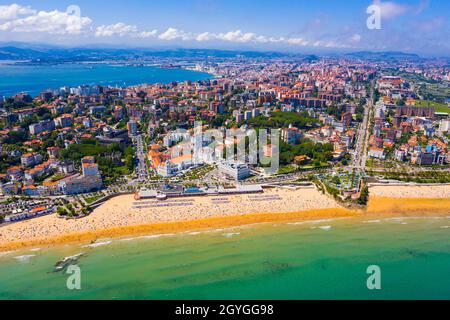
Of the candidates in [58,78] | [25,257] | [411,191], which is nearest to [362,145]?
[411,191]

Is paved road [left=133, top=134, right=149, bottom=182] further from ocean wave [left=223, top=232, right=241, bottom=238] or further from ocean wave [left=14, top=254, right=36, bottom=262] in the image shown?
ocean wave [left=14, top=254, right=36, bottom=262]

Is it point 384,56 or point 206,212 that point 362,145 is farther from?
point 384,56

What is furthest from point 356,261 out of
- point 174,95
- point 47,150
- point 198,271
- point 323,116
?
point 174,95

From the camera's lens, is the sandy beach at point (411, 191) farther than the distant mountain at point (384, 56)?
No

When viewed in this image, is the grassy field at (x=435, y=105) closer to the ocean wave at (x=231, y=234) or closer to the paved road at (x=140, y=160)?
the paved road at (x=140, y=160)

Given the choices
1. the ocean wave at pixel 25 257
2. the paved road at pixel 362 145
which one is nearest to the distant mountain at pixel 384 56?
the paved road at pixel 362 145

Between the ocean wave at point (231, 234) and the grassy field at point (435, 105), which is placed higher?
the grassy field at point (435, 105)

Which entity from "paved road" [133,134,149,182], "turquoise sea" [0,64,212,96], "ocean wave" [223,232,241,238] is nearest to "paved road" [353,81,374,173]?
"ocean wave" [223,232,241,238]
